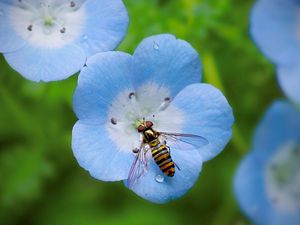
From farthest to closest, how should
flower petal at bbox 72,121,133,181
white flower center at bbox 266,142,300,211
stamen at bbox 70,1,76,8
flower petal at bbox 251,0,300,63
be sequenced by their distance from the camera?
white flower center at bbox 266,142,300,211 < flower petal at bbox 251,0,300,63 < stamen at bbox 70,1,76,8 < flower petal at bbox 72,121,133,181

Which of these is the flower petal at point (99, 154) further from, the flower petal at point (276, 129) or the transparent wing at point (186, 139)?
the flower petal at point (276, 129)

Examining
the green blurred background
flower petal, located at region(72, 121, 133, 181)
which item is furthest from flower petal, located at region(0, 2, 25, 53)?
the green blurred background

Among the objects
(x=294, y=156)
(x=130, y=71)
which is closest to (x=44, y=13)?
(x=130, y=71)

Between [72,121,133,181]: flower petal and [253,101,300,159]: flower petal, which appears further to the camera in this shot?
[253,101,300,159]: flower petal

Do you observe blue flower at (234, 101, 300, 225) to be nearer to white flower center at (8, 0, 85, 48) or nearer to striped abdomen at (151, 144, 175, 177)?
striped abdomen at (151, 144, 175, 177)

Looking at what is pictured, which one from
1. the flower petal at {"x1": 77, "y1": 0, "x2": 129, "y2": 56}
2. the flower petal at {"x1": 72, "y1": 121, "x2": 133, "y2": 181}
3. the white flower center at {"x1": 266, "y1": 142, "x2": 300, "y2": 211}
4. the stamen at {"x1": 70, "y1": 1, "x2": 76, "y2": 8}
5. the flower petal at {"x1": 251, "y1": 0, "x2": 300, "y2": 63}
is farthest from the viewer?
the white flower center at {"x1": 266, "y1": 142, "x2": 300, "y2": 211}

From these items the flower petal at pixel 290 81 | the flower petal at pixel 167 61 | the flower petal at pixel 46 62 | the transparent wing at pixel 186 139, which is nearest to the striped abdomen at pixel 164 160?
the transparent wing at pixel 186 139
